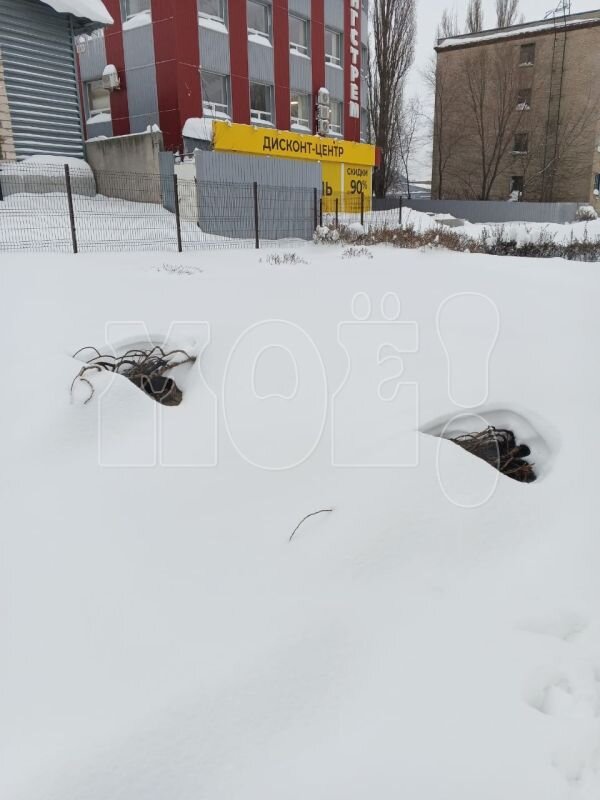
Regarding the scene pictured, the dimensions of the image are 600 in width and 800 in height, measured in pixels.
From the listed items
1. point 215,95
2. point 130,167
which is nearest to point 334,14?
point 215,95

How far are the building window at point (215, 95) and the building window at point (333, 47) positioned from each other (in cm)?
572

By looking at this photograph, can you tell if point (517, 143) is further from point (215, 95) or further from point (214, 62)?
point (214, 62)

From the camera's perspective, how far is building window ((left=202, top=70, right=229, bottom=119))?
1717 centimetres

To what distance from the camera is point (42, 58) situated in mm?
13602

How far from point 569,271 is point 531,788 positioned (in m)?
7.97

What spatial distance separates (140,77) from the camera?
663 inches

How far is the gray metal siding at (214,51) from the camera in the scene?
16766mm

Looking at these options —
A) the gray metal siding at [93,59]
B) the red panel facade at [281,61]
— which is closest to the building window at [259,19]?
the red panel facade at [281,61]

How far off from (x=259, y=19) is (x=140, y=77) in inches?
196

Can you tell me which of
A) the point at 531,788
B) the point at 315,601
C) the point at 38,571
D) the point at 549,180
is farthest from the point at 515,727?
the point at 549,180

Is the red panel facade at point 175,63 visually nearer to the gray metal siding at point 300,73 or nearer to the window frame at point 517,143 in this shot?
the gray metal siding at point 300,73

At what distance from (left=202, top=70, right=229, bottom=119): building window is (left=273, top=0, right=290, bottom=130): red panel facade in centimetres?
220

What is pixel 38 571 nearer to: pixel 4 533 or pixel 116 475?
pixel 4 533

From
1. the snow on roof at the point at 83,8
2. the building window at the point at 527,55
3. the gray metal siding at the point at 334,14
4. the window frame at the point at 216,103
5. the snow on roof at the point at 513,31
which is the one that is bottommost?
the window frame at the point at 216,103
